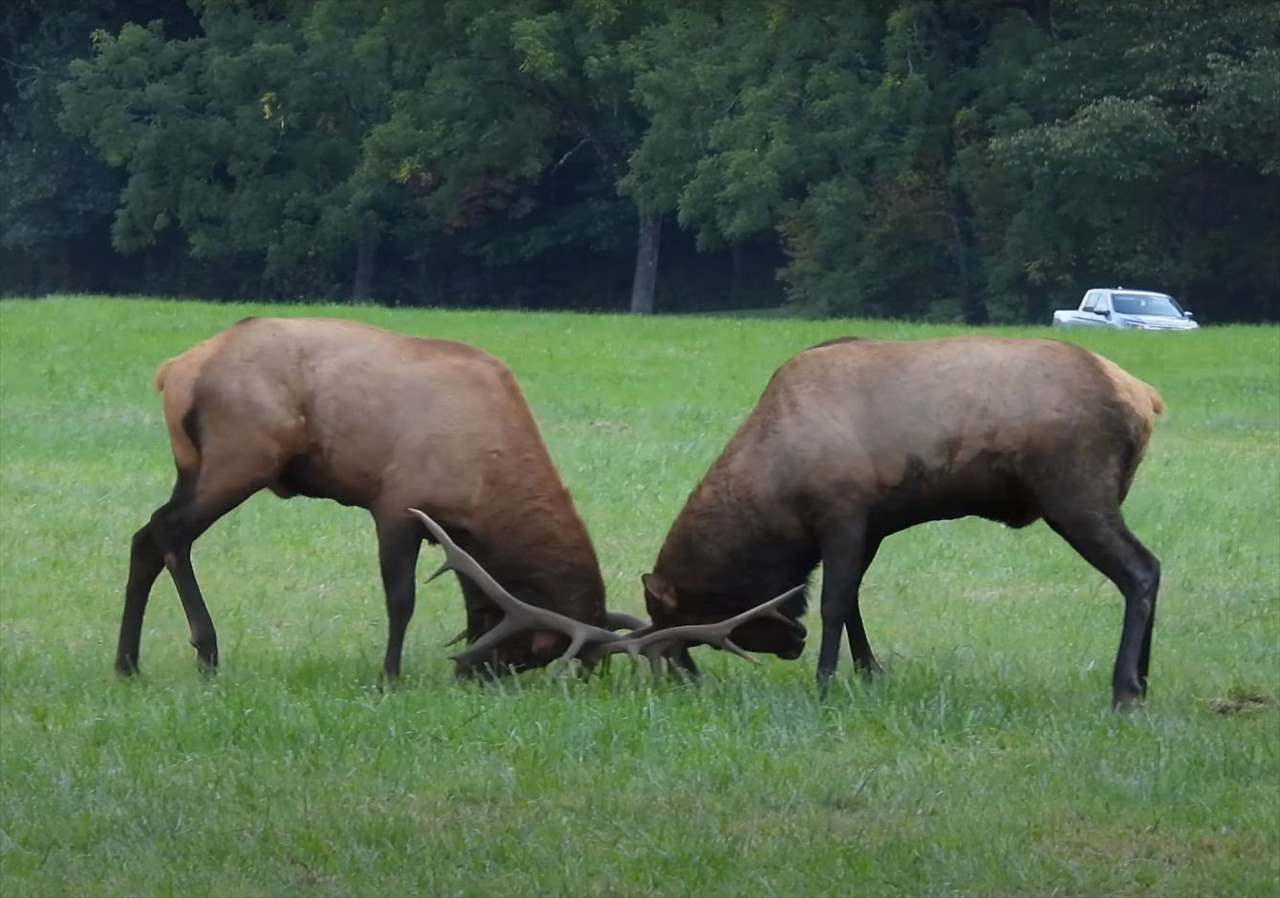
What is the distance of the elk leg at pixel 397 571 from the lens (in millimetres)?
9555

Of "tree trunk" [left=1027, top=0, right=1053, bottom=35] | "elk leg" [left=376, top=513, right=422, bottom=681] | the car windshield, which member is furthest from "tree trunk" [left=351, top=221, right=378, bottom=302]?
"elk leg" [left=376, top=513, right=422, bottom=681]

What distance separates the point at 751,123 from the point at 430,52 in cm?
976

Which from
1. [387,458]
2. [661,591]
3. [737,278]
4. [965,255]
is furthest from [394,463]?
[737,278]

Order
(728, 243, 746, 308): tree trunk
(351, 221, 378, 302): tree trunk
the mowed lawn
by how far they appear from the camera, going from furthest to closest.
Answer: (728, 243, 746, 308): tree trunk
(351, 221, 378, 302): tree trunk
the mowed lawn

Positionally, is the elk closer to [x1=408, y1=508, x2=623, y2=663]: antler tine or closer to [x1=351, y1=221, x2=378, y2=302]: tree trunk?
[x1=408, y1=508, x2=623, y2=663]: antler tine

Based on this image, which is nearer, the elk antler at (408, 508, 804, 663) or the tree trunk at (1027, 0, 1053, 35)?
the elk antler at (408, 508, 804, 663)

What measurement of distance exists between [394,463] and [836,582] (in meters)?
1.99

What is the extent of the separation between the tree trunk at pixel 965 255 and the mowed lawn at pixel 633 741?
4104 centimetres

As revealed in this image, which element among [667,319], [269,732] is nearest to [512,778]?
[269,732]

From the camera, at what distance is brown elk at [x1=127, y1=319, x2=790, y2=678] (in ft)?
31.4

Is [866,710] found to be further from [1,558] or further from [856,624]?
[1,558]

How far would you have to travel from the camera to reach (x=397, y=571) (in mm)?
9547

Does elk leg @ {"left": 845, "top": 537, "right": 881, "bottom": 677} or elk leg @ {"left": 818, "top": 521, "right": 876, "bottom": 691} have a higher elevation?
elk leg @ {"left": 818, "top": 521, "right": 876, "bottom": 691}

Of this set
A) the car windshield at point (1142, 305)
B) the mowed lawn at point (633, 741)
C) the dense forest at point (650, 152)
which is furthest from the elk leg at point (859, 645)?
the dense forest at point (650, 152)
